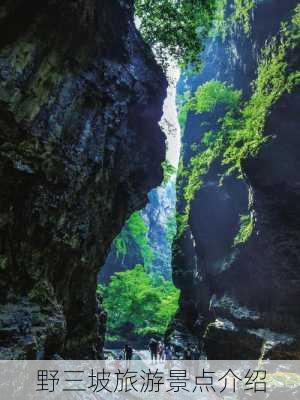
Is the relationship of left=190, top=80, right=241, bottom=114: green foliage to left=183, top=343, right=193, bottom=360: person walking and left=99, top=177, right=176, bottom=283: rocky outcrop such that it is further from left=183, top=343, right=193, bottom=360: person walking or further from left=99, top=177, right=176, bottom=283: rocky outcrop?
left=183, top=343, right=193, bottom=360: person walking

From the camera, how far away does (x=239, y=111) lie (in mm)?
26828

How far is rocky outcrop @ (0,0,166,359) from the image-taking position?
10586 mm

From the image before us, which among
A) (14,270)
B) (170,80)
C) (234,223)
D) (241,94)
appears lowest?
(14,270)

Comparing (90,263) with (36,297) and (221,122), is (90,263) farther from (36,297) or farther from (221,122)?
(221,122)

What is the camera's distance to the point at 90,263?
16.2 metres

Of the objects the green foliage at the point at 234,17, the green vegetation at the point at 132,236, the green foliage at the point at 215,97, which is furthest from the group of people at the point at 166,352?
the green foliage at the point at 234,17

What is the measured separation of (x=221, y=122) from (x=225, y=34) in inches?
333

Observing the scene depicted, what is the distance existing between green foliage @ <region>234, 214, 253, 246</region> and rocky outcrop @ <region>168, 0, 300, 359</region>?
283 millimetres

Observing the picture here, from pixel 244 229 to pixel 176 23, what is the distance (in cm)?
1178

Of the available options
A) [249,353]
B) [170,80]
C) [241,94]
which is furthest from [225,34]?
[249,353]

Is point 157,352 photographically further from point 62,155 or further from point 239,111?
point 239,111

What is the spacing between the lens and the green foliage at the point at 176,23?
17.1 m

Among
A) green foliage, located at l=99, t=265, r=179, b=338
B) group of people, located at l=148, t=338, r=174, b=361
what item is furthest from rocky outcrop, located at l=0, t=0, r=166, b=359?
green foliage, located at l=99, t=265, r=179, b=338

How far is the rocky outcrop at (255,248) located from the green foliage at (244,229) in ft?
0.93
